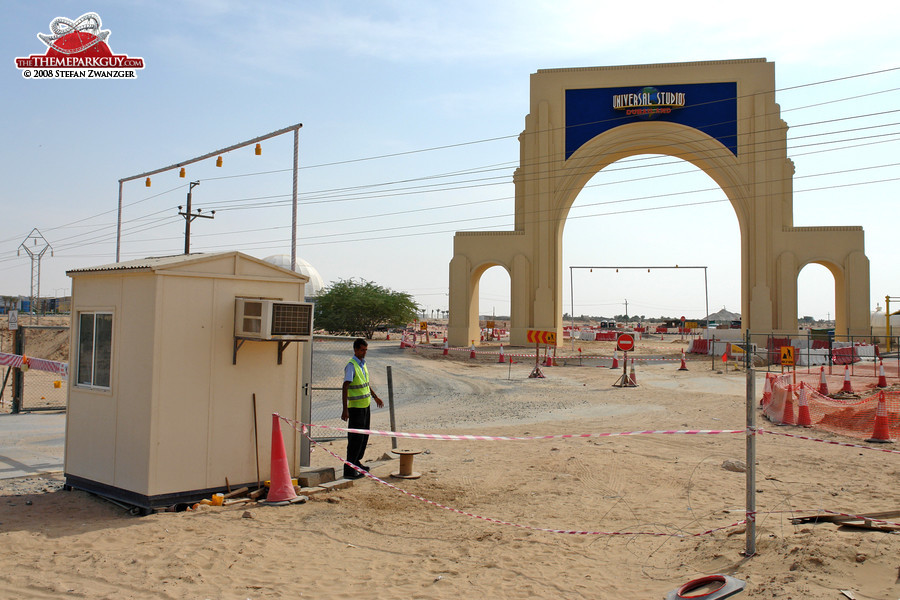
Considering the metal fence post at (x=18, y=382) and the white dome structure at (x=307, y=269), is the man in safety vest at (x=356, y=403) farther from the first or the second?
the white dome structure at (x=307, y=269)

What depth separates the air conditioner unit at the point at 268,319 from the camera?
7.48 meters

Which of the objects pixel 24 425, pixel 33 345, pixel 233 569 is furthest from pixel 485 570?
pixel 33 345

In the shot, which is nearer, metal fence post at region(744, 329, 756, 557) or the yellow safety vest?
metal fence post at region(744, 329, 756, 557)

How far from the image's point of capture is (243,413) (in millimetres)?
7719

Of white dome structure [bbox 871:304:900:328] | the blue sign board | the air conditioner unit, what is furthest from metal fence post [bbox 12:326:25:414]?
white dome structure [bbox 871:304:900:328]

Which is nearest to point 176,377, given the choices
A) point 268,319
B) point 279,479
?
point 268,319

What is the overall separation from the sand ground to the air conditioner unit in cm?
192

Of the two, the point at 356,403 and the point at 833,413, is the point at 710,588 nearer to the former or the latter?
the point at 356,403

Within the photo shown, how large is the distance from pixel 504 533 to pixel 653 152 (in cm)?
3883

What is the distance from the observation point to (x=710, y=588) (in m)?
4.79

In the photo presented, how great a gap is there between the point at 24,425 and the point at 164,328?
7.71m

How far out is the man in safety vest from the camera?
8758 mm

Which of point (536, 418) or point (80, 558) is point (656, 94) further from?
point (80, 558)

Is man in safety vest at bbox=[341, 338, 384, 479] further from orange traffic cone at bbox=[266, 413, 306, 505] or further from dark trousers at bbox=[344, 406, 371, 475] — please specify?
orange traffic cone at bbox=[266, 413, 306, 505]
